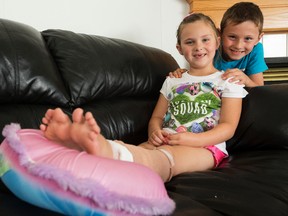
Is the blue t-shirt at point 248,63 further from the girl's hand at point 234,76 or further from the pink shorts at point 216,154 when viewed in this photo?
the pink shorts at point 216,154

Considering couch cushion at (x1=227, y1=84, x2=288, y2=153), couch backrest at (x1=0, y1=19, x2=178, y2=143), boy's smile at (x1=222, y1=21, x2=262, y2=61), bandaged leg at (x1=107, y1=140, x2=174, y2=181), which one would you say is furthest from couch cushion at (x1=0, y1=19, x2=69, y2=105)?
boy's smile at (x1=222, y1=21, x2=262, y2=61)

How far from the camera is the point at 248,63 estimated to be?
5.78ft

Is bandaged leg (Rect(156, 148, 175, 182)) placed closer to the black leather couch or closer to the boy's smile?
the black leather couch

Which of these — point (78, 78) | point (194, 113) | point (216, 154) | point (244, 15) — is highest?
point (244, 15)

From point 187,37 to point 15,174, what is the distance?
92 cm

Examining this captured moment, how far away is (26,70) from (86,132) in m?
0.62

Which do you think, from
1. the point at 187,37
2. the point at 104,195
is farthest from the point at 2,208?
the point at 187,37

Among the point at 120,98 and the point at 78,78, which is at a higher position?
the point at 78,78

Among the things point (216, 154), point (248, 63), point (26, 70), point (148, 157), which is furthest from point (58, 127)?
point (248, 63)

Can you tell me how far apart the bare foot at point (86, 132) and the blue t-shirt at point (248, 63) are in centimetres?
110

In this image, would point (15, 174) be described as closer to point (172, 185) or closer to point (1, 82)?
point (172, 185)

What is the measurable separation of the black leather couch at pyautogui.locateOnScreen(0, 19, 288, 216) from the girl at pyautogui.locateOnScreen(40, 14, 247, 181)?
0.07 m

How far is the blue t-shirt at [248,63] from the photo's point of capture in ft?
5.65

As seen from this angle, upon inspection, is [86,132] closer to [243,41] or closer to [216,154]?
[216,154]
